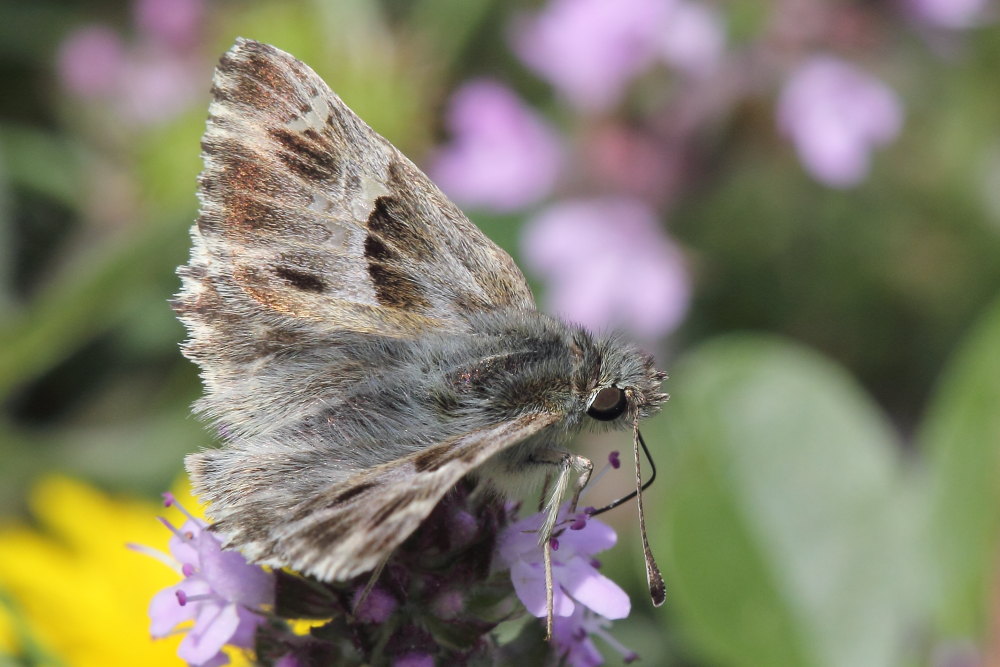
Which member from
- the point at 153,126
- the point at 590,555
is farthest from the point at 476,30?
the point at 590,555

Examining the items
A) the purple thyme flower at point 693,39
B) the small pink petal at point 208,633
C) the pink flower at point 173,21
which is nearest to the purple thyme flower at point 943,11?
the purple thyme flower at point 693,39

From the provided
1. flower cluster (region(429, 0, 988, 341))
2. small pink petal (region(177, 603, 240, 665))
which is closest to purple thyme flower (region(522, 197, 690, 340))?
flower cluster (region(429, 0, 988, 341))

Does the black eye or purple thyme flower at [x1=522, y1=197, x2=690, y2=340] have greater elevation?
the black eye

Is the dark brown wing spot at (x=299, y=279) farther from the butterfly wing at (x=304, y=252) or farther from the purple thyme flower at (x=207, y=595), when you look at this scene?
the purple thyme flower at (x=207, y=595)

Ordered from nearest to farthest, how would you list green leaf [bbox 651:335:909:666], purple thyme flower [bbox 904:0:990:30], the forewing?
1. the forewing
2. green leaf [bbox 651:335:909:666]
3. purple thyme flower [bbox 904:0:990:30]

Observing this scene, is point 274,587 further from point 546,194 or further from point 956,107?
point 956,107

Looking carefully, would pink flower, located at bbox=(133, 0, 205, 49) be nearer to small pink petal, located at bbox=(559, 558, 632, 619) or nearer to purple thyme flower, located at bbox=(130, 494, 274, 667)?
purple thyme flower, located at bbox=(130, 494, 274, 667)

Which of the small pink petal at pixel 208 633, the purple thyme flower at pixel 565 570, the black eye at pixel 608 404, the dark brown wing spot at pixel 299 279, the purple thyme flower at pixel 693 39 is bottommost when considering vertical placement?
the small pink petal at pixel 208 633
